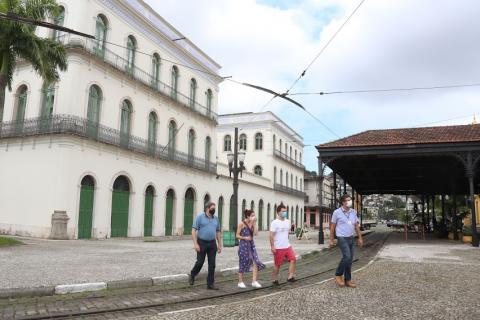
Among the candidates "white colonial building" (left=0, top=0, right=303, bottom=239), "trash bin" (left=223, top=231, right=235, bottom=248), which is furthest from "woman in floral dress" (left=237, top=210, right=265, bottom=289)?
"white colonial building" (left=0, top=0, right=303, bottom=239)

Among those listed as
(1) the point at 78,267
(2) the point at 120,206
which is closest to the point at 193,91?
(2) the point at 120,206

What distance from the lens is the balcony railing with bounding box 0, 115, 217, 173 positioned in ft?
64.4

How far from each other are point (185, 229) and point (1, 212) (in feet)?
37.8

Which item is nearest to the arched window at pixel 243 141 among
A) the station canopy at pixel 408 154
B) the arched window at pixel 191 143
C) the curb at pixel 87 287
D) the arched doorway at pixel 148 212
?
the arched window at pixel 191 143

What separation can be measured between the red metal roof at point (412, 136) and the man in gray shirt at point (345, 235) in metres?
13.3

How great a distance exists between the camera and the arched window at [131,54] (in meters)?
24.2

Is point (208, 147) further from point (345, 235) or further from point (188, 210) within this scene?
point (345, 235)

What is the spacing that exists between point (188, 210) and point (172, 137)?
527 cm

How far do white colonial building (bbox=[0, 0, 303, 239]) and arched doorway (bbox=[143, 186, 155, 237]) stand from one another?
2.4 inches

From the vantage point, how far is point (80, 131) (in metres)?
20.0

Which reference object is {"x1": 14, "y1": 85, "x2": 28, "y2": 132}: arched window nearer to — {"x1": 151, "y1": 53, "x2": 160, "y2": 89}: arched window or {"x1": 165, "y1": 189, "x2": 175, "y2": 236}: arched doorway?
{"x1": 151, "y1": 53, "x2": 160, "y2": 89}: arched window

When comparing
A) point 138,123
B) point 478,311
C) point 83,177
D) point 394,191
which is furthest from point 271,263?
point 394,191

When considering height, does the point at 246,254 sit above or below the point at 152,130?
below

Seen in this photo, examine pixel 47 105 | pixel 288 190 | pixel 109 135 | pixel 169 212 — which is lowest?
pixel 169 212
